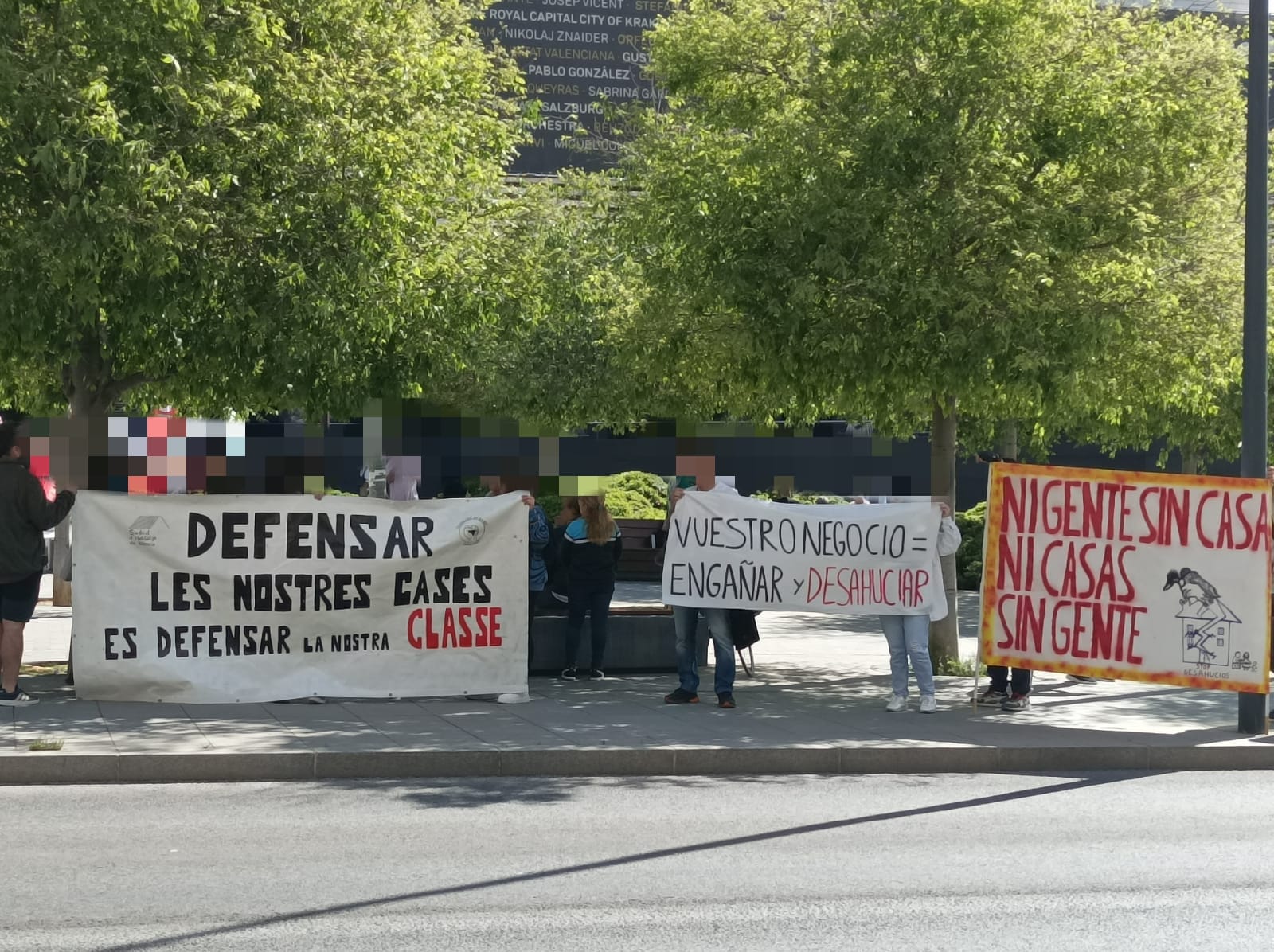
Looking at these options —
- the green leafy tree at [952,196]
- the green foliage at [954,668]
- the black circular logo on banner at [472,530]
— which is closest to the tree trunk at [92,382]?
the black circular logo on banner at [472,530]

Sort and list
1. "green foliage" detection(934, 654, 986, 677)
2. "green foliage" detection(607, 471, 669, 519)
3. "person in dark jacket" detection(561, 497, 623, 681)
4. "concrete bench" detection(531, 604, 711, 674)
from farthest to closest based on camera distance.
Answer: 1. "green foliage" detection(607, 471, 669, 519)
2. "green foliage" detection(934, 654, 986, 677)
3. "concrete bench" detection(531, 604, 711, 674)
4. "person in dark jacket" detection(561, 497, 623, 681)

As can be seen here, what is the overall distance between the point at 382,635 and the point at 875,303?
4638 millimetres

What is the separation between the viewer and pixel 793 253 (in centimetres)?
1255

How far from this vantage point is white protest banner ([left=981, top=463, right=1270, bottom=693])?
1103 centimetres

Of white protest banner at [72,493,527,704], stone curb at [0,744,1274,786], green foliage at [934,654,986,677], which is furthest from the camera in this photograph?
green foliage at [934,654,986,677]

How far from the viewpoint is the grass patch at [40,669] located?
12242 millimetres

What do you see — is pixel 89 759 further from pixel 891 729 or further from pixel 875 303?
pixel 875 303

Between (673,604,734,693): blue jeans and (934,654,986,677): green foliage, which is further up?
→ (673,604,734,693): blue jeans

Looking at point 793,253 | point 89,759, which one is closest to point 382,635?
point 89,759

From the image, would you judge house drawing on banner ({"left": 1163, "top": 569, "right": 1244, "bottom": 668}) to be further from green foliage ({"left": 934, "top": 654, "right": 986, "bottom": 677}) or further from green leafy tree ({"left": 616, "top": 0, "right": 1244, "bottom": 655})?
green foliage ({"left": 934, "top": 654, "right": 986, "bottom": 677})

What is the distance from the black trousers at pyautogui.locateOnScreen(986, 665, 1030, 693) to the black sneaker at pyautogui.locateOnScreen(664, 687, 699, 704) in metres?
2.27

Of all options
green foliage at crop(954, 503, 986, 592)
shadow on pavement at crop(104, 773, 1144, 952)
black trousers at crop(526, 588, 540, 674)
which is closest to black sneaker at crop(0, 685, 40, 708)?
black trousers at crop(526, 588, 540, 674)

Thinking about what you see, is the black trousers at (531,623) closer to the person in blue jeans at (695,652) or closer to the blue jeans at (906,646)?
the person in blue jeans at (695,652)

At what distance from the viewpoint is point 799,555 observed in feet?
39.7
